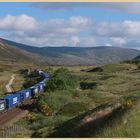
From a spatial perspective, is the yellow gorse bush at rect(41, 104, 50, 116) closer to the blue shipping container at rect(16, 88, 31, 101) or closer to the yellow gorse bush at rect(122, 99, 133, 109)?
the blue shipping container at rect(16, 88, 31, 101)

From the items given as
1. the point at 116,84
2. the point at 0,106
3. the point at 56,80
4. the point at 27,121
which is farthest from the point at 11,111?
the point at 116,84

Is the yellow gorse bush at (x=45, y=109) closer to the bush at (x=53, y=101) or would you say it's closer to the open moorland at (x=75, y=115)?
the open moorland at (x=75, y=115)

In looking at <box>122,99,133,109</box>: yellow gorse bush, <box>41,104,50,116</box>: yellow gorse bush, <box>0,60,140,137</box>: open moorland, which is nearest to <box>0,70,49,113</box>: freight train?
<box>0,60,140,137</box>: open moorland

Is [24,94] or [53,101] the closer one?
[53,101]

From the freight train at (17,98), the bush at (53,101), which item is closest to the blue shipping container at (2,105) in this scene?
the freight train at (17,98)

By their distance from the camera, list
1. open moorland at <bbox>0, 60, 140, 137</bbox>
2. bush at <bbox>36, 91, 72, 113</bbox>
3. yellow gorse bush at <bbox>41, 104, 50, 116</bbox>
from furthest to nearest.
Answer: bush at <bbox>36, 91, 72, 113</bbox> → yellow gorse bush at <bbox>41, 104, 50, 116</bbox> → open moorland at <bbox>0, 60, 140, 137</bbox>

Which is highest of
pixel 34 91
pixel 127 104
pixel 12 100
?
pixel 127 104

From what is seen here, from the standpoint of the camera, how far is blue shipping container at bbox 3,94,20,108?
61.8 metres

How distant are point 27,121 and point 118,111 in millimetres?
19703

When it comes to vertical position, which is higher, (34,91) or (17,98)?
(17,98)

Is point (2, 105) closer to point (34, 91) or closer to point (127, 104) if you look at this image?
point (34, 91)

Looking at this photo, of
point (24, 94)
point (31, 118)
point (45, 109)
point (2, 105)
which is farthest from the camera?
point (24, 94)

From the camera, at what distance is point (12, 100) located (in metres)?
64.0

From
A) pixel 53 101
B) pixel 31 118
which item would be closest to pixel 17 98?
pixel 53 101
